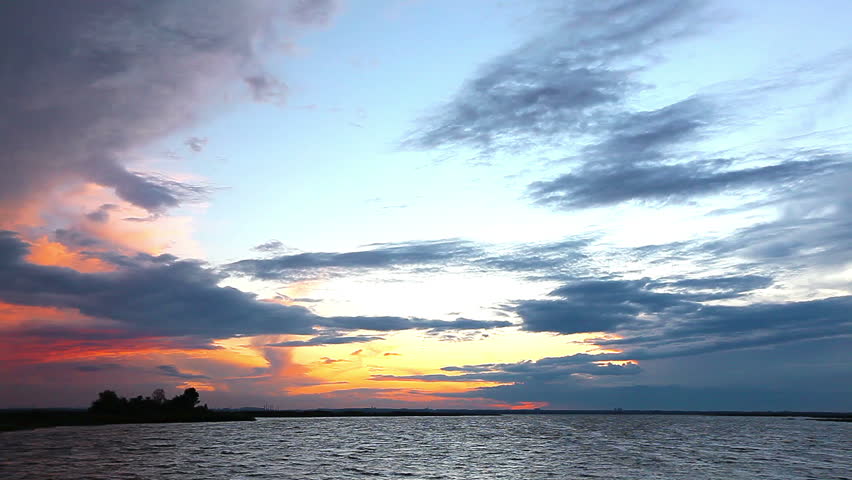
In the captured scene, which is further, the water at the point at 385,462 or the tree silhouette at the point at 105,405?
the tree silhouette at the point at 105,405

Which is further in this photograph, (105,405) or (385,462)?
(105,405)

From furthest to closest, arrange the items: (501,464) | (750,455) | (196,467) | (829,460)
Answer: (750,455)
(829,460)
(501,464)
(196,467)

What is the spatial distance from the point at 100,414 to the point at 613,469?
580 ft

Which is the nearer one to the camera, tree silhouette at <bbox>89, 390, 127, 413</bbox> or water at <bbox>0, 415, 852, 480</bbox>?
water at <bbox>0, 415, 852, 480</bbox>

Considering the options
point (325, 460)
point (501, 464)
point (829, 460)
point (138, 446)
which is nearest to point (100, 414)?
point (138, 446)

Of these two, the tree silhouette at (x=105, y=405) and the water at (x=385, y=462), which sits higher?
the tree silhouette at (x=105, y=405)

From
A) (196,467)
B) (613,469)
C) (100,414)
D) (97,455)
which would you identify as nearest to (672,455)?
(613,469)

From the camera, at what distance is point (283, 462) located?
83562mm

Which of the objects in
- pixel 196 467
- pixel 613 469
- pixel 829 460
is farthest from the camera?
pixel 829 460

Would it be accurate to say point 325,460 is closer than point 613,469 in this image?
No

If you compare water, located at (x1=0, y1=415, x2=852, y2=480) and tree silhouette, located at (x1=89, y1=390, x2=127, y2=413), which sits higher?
tree silhouette, located at (x1=89, y1=390, x2=127, y2=413)

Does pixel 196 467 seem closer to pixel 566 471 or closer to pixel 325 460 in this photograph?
pixel 325 460

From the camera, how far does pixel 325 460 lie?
88.4 metres

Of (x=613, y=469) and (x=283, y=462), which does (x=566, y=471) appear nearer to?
(x=613, y=469)
